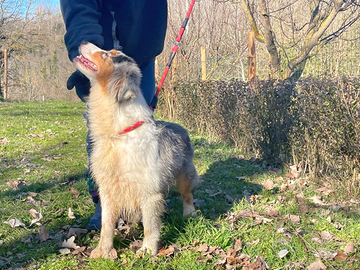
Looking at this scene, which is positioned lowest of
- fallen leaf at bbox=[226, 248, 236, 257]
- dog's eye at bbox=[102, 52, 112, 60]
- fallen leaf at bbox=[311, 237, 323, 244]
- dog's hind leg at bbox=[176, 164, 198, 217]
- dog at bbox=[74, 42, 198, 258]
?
fallen leaf at bbox=[226, 248, 236, 257]

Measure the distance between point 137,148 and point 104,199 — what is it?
60 cm

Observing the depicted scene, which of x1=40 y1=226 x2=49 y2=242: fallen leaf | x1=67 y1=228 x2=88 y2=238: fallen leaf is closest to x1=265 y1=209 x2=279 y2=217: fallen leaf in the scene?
x1=67 y1=228 x2=88 y2=238: fallen leaf

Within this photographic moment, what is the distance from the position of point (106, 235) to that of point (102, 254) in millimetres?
156

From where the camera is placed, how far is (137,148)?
→ 272cm

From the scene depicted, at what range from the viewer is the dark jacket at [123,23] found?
8.95 feet

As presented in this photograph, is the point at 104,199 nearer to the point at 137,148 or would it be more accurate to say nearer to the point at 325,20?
the point at 137,148

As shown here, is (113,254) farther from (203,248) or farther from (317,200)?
(317,200)

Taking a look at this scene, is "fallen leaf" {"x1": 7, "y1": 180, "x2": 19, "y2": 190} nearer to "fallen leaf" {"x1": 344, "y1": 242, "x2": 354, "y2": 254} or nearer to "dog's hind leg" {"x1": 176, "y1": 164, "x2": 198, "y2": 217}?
"dog's hind leg" {"x1": 176, "y1": 164, "x2": 198, "y2": 217}

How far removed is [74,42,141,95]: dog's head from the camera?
266cm

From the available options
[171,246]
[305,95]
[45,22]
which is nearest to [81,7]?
[171,246]

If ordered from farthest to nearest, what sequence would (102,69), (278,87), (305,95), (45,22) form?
(45,22)
(278,87)
(305,95)
(102,69)

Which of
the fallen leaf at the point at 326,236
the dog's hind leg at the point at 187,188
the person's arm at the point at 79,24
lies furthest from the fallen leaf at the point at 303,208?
the person's arm at the point at 79,24

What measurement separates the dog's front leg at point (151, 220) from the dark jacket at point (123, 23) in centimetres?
137

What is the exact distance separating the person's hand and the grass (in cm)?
137
